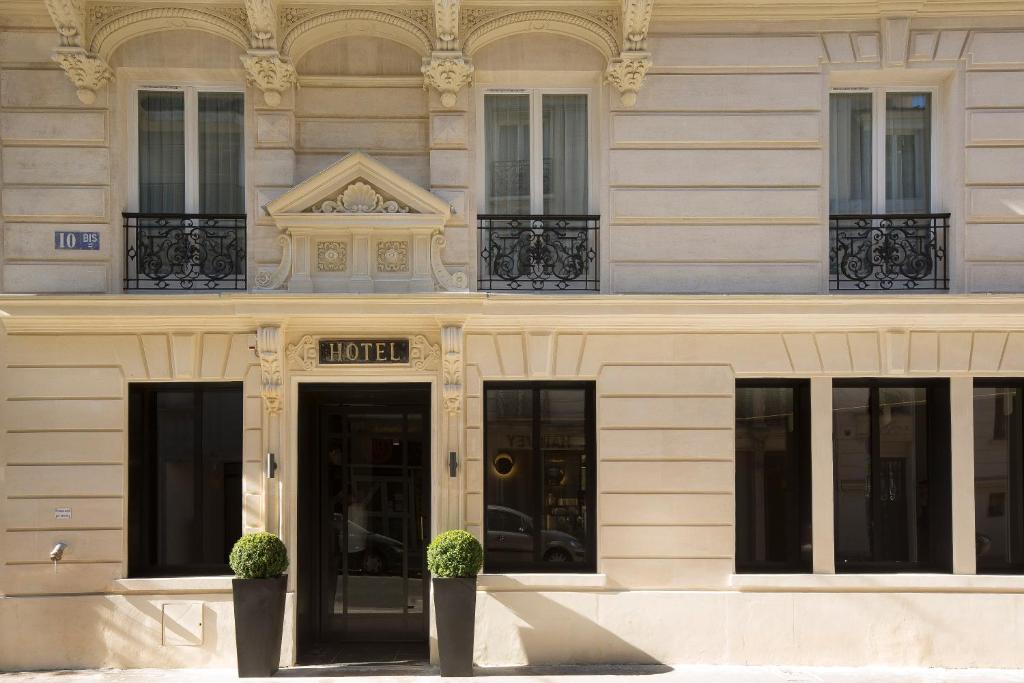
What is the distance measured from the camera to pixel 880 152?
10.4 m

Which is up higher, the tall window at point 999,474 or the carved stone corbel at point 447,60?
the carved stone corbel at point 447,60

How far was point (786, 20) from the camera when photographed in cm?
1003

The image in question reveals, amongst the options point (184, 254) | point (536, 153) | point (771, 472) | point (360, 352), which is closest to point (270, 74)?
point (184, 254)

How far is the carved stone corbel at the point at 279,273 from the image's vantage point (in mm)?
9750

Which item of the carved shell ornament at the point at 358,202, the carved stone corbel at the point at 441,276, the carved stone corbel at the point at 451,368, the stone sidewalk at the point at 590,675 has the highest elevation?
the carved shell ornament at the point at 358,202

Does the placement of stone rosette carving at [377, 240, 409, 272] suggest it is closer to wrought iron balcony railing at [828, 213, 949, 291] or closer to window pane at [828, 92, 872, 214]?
wrought iron balcony railing at [828, 213, 949, 291]

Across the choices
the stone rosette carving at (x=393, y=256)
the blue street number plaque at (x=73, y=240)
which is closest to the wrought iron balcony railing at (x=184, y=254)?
the blue street number plaque at (x=73, y=240)

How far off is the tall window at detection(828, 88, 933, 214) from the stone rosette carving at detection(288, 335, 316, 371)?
610 centimetres

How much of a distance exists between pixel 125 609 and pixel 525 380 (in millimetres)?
4914

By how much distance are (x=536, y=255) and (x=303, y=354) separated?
2787 mm

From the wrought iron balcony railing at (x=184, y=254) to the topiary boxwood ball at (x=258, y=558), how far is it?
2761 millimetres

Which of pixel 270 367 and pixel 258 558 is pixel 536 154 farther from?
pixel 258 558

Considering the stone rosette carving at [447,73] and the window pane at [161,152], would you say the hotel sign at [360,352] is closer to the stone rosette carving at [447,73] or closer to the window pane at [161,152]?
the window pane at [161,152]

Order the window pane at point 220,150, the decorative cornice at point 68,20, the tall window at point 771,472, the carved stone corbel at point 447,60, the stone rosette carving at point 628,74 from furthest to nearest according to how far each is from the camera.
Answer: the window pane at point 220,150 < the tall window at point 771,472 < the stone rosette carving at point 628,74 < the carved stone corbel at point 447,60 < the decorative cornice at point 68,20
